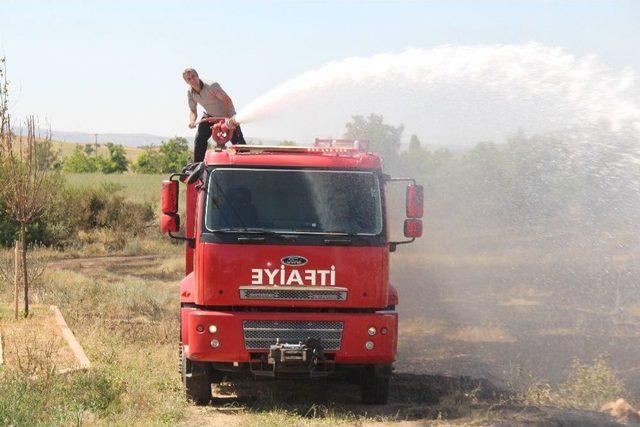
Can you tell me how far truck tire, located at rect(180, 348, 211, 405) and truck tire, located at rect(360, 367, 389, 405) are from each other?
175cm

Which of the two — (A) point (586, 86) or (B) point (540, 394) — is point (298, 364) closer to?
(B) point (540, 394)

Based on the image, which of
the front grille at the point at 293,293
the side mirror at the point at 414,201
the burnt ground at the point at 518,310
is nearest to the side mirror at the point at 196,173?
the front grille at the point at 293,293

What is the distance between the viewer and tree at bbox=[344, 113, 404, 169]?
30.2 meters

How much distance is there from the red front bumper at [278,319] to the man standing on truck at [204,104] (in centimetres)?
266

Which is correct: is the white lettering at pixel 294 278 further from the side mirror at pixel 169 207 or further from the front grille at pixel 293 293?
the side mirror at pixel 169 207

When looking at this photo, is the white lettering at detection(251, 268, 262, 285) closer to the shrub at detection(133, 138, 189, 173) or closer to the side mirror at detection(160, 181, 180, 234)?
the side mirror at detection(160, 181, 180, 234)

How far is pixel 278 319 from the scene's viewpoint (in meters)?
10.4

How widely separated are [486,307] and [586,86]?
8.92 metres

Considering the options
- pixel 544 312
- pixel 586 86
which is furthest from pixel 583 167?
pixel 586 86

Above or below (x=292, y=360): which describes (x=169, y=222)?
above

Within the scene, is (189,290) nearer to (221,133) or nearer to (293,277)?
(293,277)

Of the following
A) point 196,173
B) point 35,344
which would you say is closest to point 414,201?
point 196,173

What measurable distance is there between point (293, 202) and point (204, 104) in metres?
2.68

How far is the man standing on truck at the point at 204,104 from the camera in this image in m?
12.4
